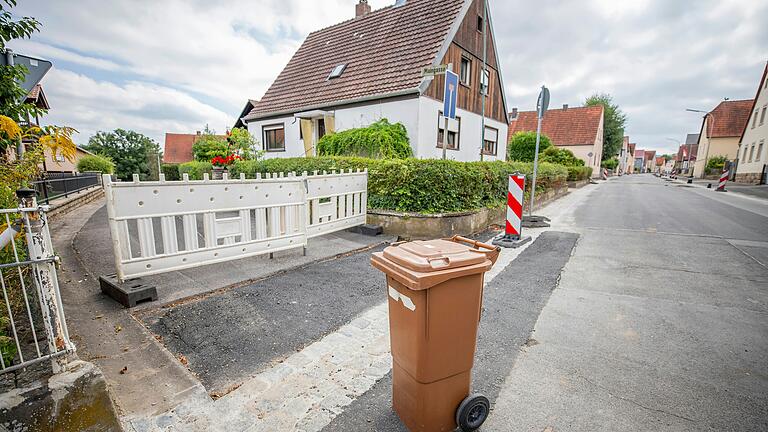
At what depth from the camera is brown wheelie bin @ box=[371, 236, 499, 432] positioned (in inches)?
68.9

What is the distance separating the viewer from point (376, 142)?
11164 mm

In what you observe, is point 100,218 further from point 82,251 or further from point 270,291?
point 270,291

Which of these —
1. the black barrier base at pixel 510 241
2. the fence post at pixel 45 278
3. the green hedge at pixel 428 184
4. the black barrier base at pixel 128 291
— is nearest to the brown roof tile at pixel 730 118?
the green hedge at pixel 428 184

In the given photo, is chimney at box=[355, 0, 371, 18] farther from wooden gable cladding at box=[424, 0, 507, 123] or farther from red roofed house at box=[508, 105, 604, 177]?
red roofed house at box=[508, 105, 604, 177]

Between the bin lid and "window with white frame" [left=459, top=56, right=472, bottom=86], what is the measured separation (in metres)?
14.1

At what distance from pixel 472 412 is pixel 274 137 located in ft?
56.4

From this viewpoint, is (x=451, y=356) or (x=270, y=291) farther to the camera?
(x=270, y=291)

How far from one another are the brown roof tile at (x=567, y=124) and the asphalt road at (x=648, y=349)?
110ft

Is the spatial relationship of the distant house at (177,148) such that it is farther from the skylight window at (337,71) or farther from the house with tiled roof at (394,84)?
the skylight window at (337,71)

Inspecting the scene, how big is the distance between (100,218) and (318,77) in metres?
10.9

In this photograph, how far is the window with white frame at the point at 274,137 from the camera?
54.3ft

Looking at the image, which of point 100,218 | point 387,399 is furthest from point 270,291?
point 100,218

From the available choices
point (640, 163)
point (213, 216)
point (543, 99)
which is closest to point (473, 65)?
point (543, 99)

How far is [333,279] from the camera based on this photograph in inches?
176
